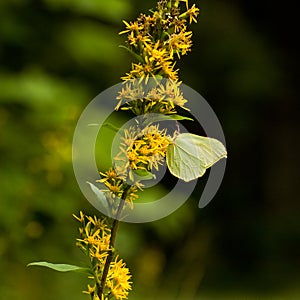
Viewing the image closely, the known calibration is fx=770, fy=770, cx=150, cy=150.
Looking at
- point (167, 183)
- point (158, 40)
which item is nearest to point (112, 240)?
point (158, 40)

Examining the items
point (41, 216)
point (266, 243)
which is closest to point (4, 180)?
point (41, 216)

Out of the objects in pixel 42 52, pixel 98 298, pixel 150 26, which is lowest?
pixel 98 298

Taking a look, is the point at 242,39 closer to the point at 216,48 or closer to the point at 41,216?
the point at 216,48

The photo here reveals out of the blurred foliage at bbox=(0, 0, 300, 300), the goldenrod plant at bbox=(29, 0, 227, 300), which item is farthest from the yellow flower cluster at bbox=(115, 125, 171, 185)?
the blurred foliage at bbox=(0, 0, 300, 300)

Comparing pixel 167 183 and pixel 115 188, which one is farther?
pixel 167 183

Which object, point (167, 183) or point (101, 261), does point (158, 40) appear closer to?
point (101, 261)

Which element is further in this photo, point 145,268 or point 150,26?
point 145,268

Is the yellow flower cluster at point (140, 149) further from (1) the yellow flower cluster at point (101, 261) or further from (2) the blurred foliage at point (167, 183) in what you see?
(2) the blurred foliage at point (167, 183)

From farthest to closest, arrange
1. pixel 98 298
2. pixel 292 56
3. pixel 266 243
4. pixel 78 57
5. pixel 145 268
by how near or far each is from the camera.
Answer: pixel 292 56
pixel 266 243
pixel 78 57
pixel 145 268
pixel 98 298
